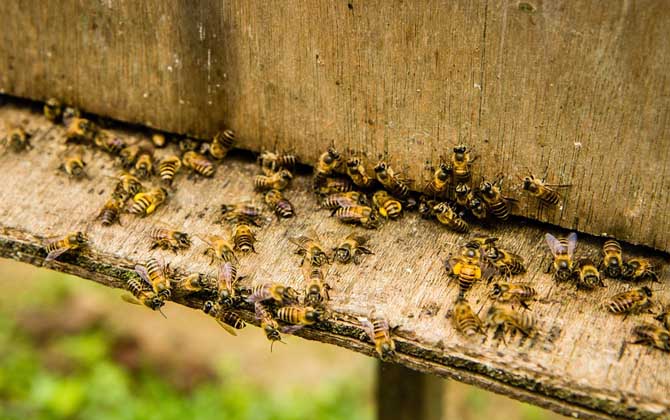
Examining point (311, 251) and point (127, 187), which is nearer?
point (311, 251)

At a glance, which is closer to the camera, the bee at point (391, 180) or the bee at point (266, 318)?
the bee at point (266, 318)

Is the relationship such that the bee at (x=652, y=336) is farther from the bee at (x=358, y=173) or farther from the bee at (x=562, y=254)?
the bee at (x=358, y=173)

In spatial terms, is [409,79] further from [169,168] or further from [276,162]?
[169,168]

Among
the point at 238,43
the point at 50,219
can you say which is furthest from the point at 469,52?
the point at 50,219

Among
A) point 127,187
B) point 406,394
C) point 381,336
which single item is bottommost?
point 406,394

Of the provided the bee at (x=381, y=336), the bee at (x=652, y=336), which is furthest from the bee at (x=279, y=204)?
the bee at (x=652, y=336)

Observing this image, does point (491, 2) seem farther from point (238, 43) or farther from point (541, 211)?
point (238, 43)

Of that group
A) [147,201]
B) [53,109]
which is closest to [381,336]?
[147,201]
